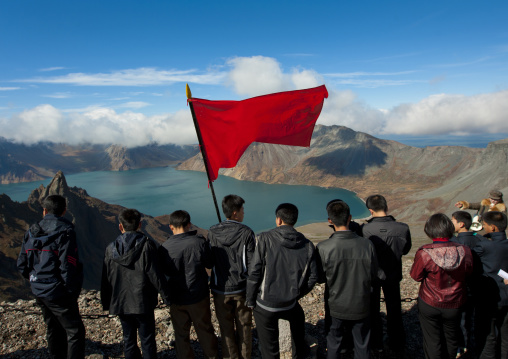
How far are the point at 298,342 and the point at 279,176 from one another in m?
168

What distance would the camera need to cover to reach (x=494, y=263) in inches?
168

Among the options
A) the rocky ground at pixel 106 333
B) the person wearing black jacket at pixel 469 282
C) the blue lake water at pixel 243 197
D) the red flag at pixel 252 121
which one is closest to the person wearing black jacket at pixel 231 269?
the rocky ground at pixel 106 333

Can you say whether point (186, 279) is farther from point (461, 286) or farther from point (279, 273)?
point (461, 286)

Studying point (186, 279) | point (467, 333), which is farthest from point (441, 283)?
point (186, 279)

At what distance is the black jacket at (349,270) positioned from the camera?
3.84 metres

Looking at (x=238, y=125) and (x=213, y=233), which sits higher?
(x=238, y=125)

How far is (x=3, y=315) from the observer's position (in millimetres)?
6059

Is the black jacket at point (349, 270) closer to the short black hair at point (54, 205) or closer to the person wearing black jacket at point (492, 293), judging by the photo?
the person wearing black jacket at point (492, 293)

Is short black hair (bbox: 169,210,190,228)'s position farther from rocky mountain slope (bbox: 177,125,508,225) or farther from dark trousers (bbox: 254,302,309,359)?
rocky mountain slope (bbox: 177,125,508,225)

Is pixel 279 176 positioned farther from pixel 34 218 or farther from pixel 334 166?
pixel 34 218

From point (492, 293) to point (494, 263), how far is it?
0.46 m

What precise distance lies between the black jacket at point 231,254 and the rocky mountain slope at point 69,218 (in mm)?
30771

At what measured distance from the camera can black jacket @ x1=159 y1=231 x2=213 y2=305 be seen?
13.8 feet

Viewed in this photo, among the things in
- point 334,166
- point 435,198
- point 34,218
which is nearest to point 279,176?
point 334,166
